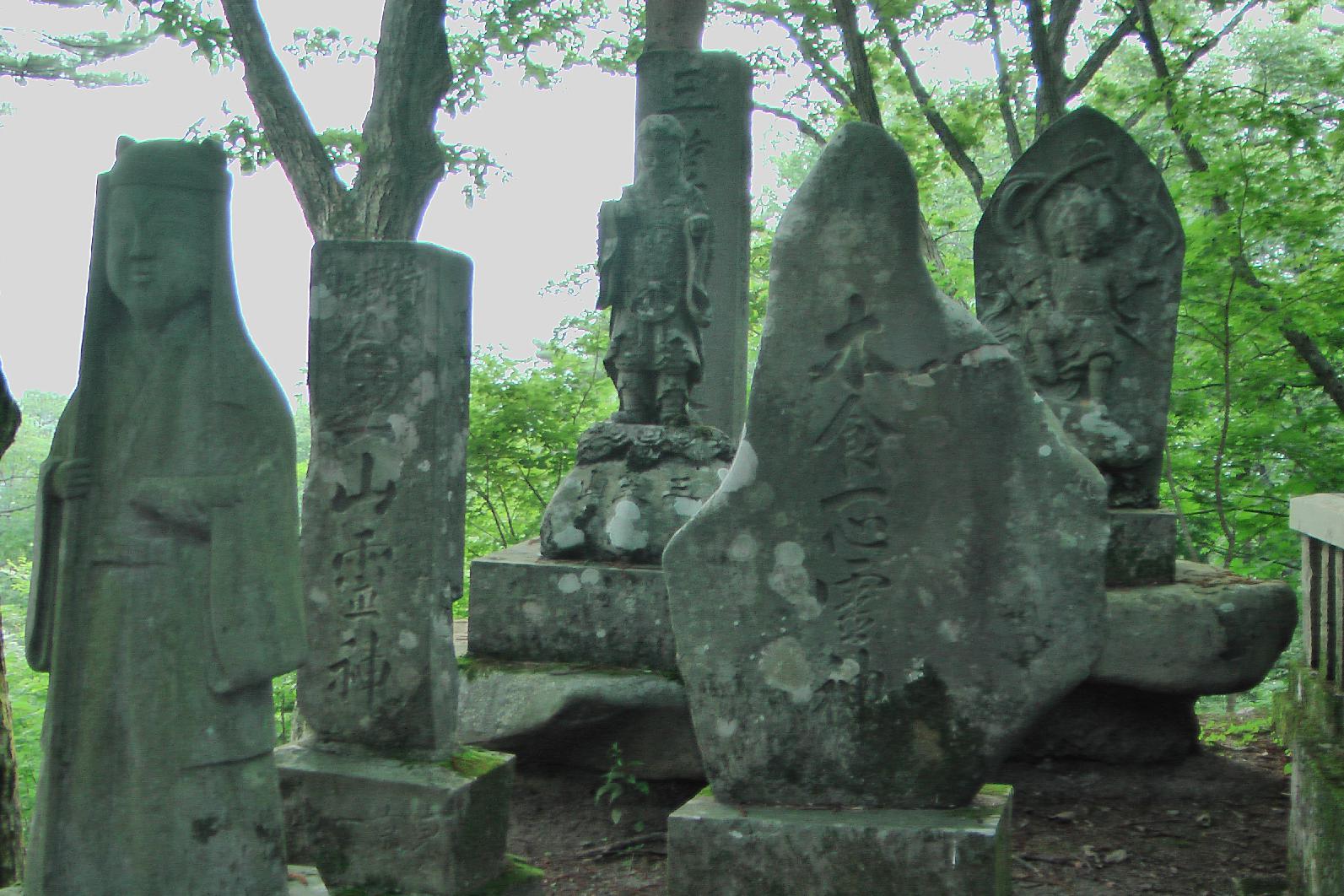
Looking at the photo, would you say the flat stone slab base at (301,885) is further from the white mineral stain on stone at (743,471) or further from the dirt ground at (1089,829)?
the dirt ground at (1089,829)

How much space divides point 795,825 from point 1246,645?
10.4 ft

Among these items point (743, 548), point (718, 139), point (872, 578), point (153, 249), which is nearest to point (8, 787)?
point (153, 249)

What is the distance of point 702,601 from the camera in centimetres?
321

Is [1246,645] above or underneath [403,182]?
underneath

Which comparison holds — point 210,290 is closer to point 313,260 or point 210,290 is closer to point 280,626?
point 280,626

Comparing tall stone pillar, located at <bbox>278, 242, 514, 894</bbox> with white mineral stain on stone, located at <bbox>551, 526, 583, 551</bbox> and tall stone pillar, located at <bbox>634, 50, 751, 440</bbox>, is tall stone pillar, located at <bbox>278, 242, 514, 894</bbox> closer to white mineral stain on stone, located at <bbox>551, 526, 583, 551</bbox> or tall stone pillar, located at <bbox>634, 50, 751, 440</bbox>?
white mineral stain on stone, located at <bbox>551, 526, 583, 551</bbox>

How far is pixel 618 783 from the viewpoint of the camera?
5.27 m

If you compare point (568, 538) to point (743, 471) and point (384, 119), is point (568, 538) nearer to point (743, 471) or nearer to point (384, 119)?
point (743, 471)

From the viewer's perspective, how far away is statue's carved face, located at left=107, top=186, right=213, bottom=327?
2.76 m

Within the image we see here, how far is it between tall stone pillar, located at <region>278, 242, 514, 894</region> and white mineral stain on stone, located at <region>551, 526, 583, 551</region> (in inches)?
59.1

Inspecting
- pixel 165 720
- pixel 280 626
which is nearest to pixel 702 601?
pixel 280 626

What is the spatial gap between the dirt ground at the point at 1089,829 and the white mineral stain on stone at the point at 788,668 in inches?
68.6

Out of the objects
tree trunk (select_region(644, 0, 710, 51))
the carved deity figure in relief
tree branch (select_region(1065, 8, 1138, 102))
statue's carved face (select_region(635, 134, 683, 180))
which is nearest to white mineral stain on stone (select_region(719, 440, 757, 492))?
the carved deity figure in relief

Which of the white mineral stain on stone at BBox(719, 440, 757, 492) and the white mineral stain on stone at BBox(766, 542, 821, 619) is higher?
the white mineral stain on stone at BBox(719, 440, 757, 492)
